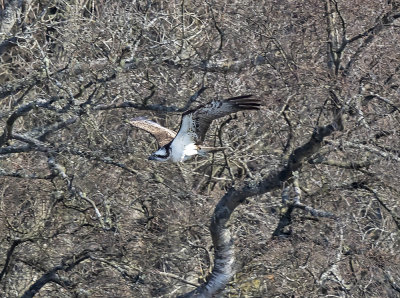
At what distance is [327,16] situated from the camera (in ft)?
30.5

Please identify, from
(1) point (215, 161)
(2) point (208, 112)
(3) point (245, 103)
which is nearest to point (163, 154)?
(1) point (215, 161)

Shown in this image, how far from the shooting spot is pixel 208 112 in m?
8.70

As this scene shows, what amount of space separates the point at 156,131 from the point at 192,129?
993mm

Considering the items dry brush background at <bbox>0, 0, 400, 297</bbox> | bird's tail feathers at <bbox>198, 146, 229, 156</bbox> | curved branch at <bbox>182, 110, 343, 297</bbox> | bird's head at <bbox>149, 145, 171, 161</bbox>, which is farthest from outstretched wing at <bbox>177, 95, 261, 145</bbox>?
curved branch at <bbox>182, 110, 343, 297</bbox>

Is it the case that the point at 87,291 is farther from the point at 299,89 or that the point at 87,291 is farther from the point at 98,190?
the point at 299,89

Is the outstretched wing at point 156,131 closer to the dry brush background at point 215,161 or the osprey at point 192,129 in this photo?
the osprey at point 192,129

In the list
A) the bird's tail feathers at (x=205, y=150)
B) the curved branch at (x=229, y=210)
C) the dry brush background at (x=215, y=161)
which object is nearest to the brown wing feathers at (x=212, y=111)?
the bird's tail feathers at (x=205, y=150)

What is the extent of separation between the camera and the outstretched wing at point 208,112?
27.6 ft

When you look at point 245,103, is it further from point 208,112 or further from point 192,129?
point 192,129

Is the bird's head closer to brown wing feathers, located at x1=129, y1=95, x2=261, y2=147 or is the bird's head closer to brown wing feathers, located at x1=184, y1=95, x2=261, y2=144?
brown wing feathers, located at x1=129, y1=95, x2=261, y2=147

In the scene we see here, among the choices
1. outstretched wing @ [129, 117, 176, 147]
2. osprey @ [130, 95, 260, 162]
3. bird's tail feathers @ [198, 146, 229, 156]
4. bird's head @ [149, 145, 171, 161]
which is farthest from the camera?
outstretched wing @ [129, 117, 176, 147]

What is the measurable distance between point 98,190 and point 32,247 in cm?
95

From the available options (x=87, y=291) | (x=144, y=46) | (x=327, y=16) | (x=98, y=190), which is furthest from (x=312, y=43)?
(x=87, y=291)

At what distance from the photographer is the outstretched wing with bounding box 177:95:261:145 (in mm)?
8406
